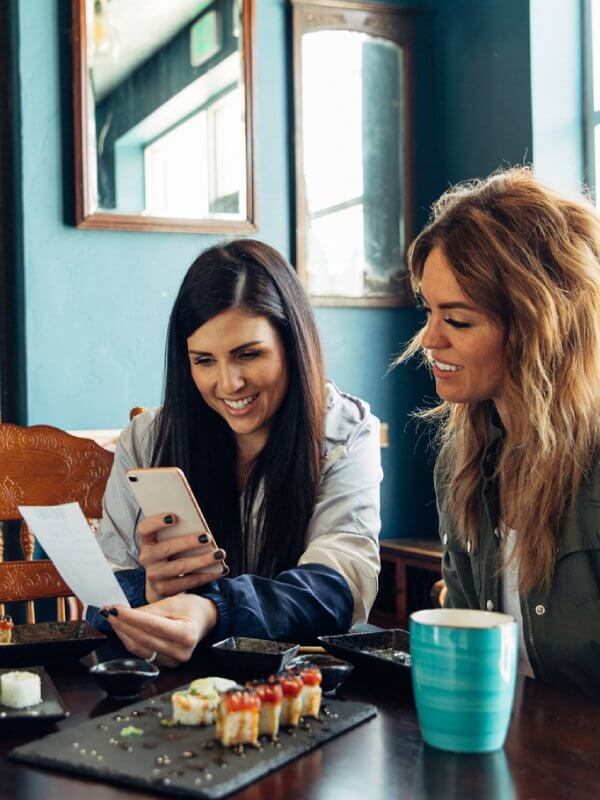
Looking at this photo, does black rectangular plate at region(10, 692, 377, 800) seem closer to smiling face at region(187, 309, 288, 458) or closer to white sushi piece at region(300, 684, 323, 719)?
white sushi piece at region(300, 684, 323, 719)

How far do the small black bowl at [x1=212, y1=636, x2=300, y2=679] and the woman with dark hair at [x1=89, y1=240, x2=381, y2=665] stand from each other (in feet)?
1.25

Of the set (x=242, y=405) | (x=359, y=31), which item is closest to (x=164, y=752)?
(x=242, y=405)

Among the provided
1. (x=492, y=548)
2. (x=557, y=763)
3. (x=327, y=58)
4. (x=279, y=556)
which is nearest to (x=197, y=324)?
(x=279, y=556)

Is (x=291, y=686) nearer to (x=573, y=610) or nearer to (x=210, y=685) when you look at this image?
(x=210, y=685)

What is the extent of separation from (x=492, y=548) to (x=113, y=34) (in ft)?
7.24

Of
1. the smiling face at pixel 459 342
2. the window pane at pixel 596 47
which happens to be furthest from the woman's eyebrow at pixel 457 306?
the window pane at pixel 596 47

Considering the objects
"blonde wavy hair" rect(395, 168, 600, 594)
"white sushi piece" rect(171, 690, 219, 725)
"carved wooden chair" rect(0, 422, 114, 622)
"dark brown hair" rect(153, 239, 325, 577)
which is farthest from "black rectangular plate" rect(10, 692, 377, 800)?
"carved wooden chair" rect(0, 422, 114, 622)

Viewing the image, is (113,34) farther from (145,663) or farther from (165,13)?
(145,663)

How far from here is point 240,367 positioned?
177 centimetres

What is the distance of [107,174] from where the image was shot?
3062mm

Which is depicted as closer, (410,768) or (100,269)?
(410,768)

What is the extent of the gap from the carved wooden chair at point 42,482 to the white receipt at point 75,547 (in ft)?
2.10

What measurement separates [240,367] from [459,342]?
47cm

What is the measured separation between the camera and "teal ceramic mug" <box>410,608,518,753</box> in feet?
2.84
